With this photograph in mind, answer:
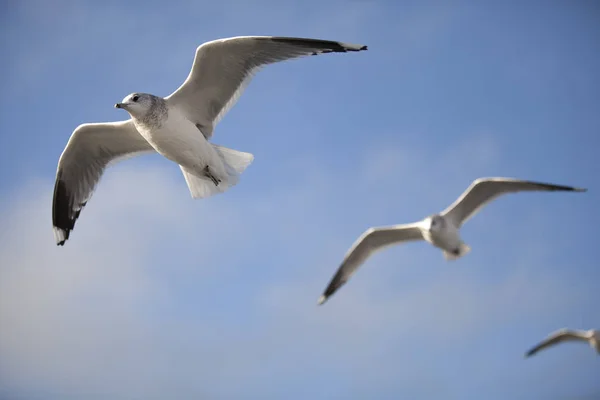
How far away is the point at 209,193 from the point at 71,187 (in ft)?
4.92

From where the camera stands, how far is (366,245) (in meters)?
A: 7.27

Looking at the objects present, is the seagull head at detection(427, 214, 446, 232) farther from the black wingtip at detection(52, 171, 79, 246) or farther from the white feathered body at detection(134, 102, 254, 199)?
the black wingtip at detection(52, 171, 79, 246)

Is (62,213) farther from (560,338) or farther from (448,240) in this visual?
(560,338)

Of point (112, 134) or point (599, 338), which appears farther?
point (599, 338)

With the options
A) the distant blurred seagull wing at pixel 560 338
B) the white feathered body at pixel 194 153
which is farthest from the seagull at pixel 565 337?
the white feathered body at pixel 194 153

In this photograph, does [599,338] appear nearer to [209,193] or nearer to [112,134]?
[209,193]

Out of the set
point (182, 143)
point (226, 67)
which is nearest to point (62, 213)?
point (182, 143)

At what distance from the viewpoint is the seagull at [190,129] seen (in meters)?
5.98

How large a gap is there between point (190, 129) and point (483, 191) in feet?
9.33

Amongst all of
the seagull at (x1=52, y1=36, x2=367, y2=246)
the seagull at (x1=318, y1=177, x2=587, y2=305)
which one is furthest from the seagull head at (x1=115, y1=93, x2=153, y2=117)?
the seagull at (x1=318, y1=177, x2=587, y2=305)

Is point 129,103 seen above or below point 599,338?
above

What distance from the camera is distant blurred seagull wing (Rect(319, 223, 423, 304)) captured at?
7020 millimetres

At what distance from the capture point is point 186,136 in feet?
20.3

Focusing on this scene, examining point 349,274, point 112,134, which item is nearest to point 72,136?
point 112,134
